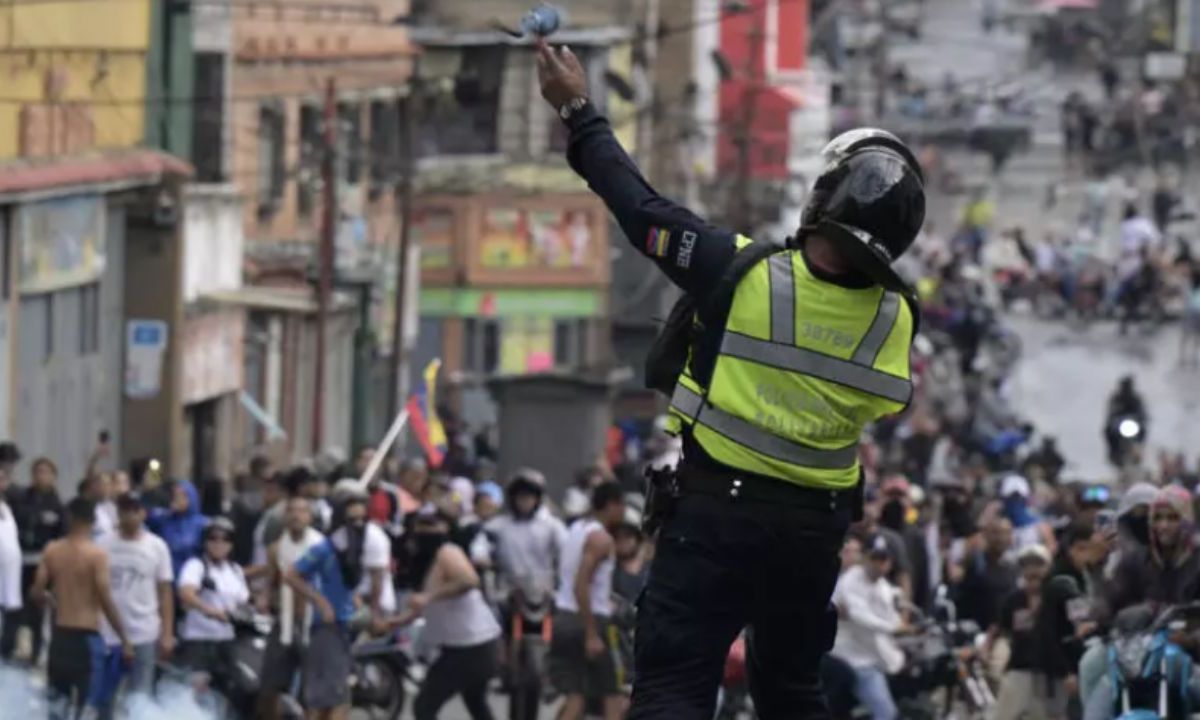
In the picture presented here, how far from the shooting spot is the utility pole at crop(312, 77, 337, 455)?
4062cm

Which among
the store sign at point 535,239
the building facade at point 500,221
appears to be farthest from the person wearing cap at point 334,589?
the store sign at point 535,239

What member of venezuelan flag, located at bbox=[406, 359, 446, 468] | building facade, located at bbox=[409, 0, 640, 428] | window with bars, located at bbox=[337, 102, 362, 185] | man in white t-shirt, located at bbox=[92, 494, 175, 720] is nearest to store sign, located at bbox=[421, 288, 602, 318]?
building facade, located at bbox=[409, 0, 640, 428]

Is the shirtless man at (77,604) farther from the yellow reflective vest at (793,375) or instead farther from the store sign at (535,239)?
the store sign at (535,239)

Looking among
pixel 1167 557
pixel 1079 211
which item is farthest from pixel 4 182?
pixel 1079 211

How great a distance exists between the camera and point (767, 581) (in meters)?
8.82

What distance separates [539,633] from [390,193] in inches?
1137

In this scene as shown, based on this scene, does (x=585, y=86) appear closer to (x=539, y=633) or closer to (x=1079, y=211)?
(x=539, y=633)

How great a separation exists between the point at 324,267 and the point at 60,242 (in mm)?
7659

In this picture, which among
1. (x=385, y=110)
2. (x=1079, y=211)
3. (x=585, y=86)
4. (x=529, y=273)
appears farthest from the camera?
(x=1079, y=211)

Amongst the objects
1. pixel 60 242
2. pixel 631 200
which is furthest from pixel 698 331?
pixel 60 242

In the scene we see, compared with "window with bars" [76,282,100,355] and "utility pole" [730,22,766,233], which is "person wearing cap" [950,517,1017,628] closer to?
"window with bars" [76,282,100,355]

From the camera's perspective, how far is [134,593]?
19.2 m

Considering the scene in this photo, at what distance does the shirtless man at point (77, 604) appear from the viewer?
18609mm

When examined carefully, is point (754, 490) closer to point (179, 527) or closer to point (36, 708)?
point (36, 708)
